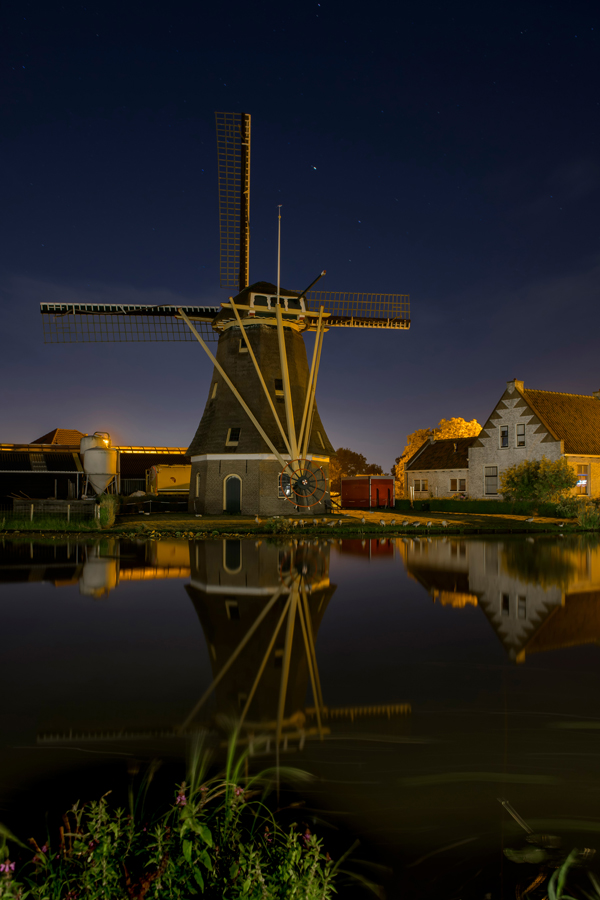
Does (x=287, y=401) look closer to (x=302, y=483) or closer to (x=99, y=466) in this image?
(x=302, y=483)

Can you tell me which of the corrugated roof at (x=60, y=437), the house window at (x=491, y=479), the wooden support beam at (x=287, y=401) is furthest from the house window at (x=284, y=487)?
the corrugated roof at (x=60, y=437)

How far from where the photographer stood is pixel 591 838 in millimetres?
2848

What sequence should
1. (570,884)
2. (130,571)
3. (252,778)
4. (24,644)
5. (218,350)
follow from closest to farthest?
(570,884), (252,778), (24,644), (130,571), (218,350)

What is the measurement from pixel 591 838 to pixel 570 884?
1.37 ft

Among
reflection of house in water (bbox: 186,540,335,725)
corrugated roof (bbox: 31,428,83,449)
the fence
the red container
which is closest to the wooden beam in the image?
the fence

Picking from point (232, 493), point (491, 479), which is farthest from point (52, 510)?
point (491, 479)

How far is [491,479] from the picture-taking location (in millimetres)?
39844

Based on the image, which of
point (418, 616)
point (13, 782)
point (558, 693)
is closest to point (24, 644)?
point (13, 782)

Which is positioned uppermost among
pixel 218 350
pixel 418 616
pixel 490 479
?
pixel 218 350

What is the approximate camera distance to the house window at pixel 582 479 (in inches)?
1367

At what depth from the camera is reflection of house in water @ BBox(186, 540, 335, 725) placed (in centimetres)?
468

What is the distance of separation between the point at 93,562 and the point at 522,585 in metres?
10.6

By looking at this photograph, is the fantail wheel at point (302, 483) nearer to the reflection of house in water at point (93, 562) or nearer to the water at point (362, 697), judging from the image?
the reflection of house in water at point (93, 562)

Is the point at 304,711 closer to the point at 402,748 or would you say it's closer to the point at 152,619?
the point at 402,748
